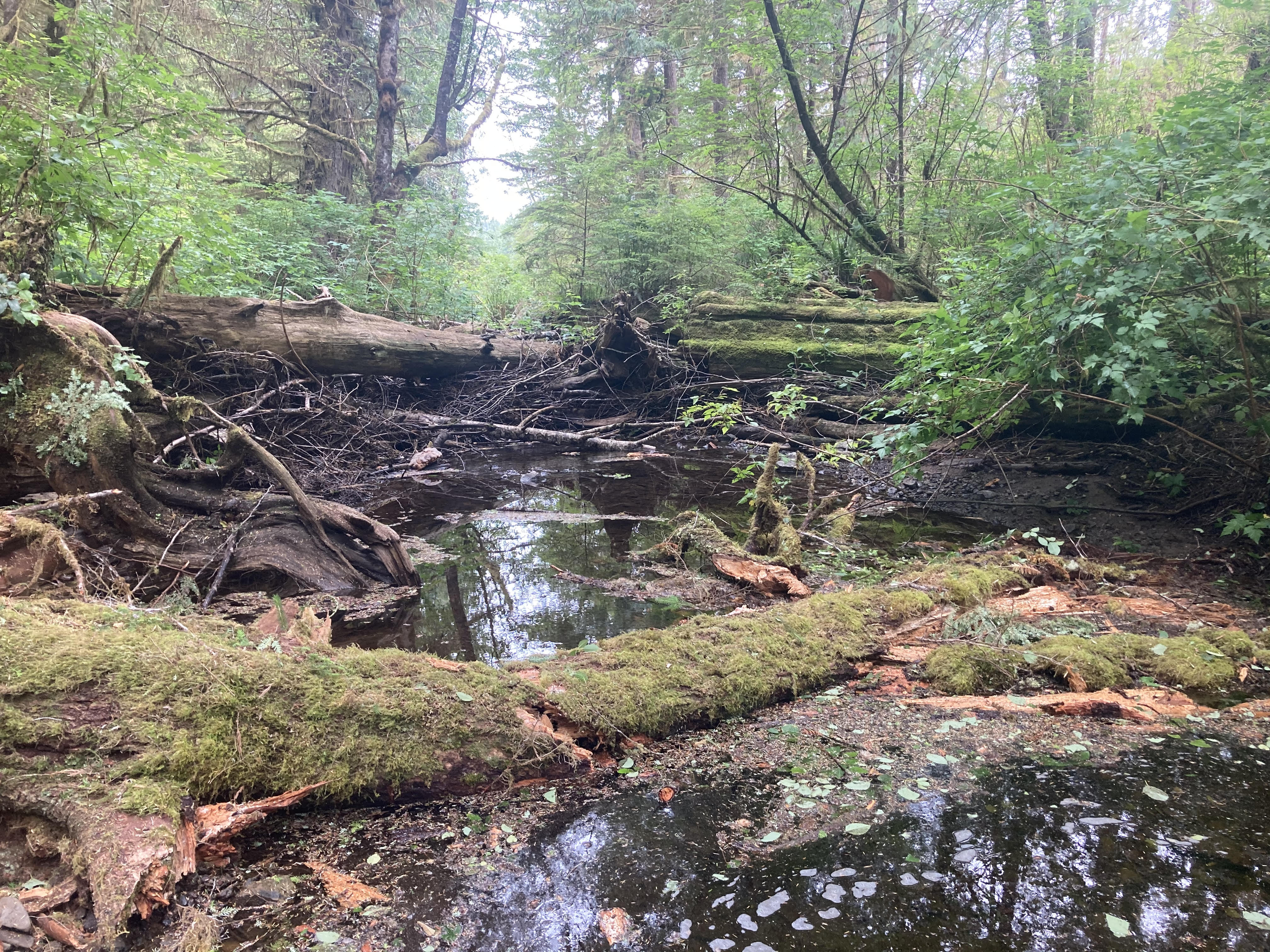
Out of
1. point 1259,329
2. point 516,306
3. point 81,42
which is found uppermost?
point 81,42

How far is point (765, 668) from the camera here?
302 centimetres

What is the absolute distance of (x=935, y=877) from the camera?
180 cm

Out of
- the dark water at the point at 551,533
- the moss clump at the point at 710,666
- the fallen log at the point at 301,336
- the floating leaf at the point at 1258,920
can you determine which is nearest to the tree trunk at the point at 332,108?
the fallen log at the point at 301,336

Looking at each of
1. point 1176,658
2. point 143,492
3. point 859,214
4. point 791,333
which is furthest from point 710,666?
point 859,214

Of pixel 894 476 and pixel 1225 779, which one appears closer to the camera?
pixel 1225 779

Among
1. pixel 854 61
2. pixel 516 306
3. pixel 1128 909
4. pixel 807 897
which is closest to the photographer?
pixel 1128 909

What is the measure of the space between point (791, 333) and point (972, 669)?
26.4ft

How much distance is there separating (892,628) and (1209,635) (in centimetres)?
154

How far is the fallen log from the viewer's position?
6.82 m

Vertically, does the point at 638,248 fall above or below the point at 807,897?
above

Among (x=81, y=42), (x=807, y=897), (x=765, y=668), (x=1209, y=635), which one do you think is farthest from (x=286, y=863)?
(x=81, y=42)

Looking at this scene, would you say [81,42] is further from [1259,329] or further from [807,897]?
[1259,329]

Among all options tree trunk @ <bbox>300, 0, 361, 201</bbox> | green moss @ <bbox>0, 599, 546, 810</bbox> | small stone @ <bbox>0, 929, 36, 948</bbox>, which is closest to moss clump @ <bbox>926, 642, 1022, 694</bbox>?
green moss @ <bbox>0, 599, 546, 810</bbox>

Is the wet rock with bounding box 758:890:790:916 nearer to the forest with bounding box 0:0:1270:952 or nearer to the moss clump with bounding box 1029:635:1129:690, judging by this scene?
the forest with bounding box 0:0:1270:952
